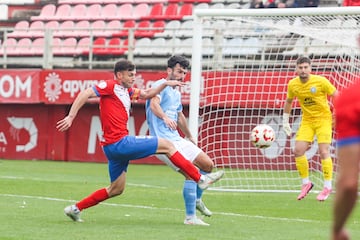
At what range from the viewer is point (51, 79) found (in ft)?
79.6

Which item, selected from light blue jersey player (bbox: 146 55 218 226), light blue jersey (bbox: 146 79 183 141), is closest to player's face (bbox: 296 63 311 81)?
light blue jersey player (bbox: 146 55 218 226)

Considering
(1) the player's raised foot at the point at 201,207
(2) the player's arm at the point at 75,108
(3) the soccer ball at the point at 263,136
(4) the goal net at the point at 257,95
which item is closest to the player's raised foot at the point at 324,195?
(3) the soccer ball at the point at 263,136

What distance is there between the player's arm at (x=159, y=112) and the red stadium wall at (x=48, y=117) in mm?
12868

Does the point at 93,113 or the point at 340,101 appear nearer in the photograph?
the point at 340,101

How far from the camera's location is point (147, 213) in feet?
37.5

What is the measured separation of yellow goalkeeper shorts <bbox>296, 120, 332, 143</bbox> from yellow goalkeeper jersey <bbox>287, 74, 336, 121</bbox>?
8 centimetres

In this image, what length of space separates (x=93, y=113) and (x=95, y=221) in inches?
552

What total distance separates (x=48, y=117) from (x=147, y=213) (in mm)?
13747

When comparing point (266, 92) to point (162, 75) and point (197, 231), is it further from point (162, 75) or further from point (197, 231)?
point (197, 231)

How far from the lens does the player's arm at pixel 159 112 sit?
10414 millimetres

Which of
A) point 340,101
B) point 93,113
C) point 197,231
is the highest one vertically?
point 340,101

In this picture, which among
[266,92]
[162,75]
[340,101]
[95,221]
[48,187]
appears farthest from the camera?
[162,75]

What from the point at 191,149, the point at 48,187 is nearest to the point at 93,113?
the point at 48,187

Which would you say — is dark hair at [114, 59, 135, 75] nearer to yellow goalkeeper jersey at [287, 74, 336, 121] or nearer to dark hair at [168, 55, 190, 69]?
dark hair at [168, 55, 190, 69]
